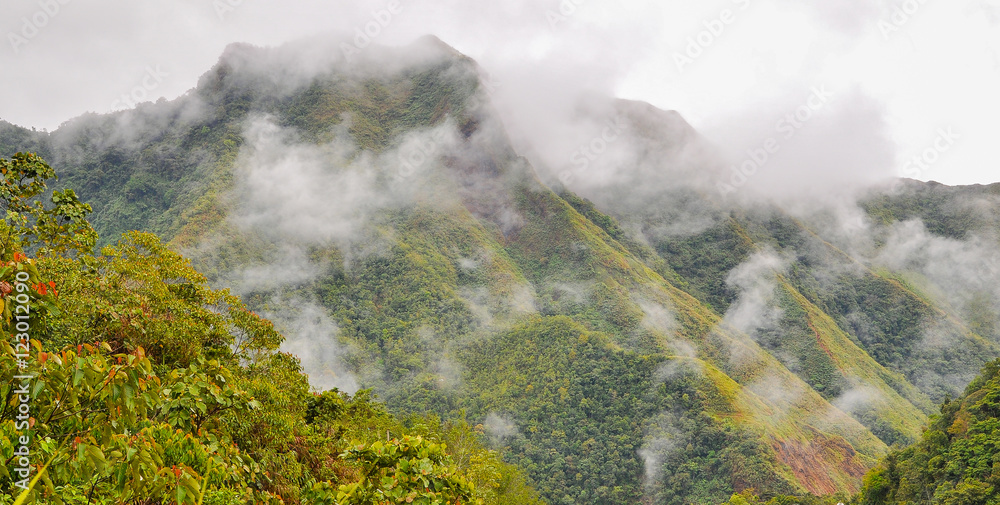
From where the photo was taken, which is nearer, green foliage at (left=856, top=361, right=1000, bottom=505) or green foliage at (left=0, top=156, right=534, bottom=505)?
green foliage at (left=0, top=156, right=534, bottom=505)

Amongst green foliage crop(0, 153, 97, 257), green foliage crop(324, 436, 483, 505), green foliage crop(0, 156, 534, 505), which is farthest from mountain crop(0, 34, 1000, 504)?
green foliage crop(324, 436, 483, 505)

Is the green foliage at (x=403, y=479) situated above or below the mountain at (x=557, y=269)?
below

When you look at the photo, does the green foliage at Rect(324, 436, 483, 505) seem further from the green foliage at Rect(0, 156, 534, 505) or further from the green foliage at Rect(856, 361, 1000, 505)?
the green foliage at Rect(856, 361, 1000, 505)

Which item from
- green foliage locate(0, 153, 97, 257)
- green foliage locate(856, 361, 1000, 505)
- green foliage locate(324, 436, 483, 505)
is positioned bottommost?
green foliage locate(0, 153, 97, 257)

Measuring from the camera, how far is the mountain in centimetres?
7231

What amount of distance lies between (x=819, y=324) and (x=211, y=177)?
436 feet

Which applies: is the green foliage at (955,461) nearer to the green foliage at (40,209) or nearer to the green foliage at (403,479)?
the green foliage at (403,479)

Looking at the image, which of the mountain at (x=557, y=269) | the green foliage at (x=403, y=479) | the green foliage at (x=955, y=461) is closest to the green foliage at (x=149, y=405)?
the green foliage at (x=403, y=479)

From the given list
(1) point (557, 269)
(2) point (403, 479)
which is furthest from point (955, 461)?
(1) point (557, 269)

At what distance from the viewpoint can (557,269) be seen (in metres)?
110

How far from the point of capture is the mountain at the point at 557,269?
7231cm

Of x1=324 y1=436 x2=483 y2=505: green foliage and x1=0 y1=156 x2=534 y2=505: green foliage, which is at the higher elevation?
x1=324 y1=436 x2=483 y2=505: green foliage

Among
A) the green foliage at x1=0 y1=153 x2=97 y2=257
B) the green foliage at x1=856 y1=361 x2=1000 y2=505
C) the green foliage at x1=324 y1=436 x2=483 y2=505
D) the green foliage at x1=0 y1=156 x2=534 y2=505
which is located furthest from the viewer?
the green foliage at x1=856 y1=361 x2=1000 y2=505

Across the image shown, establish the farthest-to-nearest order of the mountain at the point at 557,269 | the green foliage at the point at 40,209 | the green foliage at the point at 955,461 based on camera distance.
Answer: the mountain at the point at 557,269, the green foliage at the point at 955,461, the green foliage at the point at 40,209
